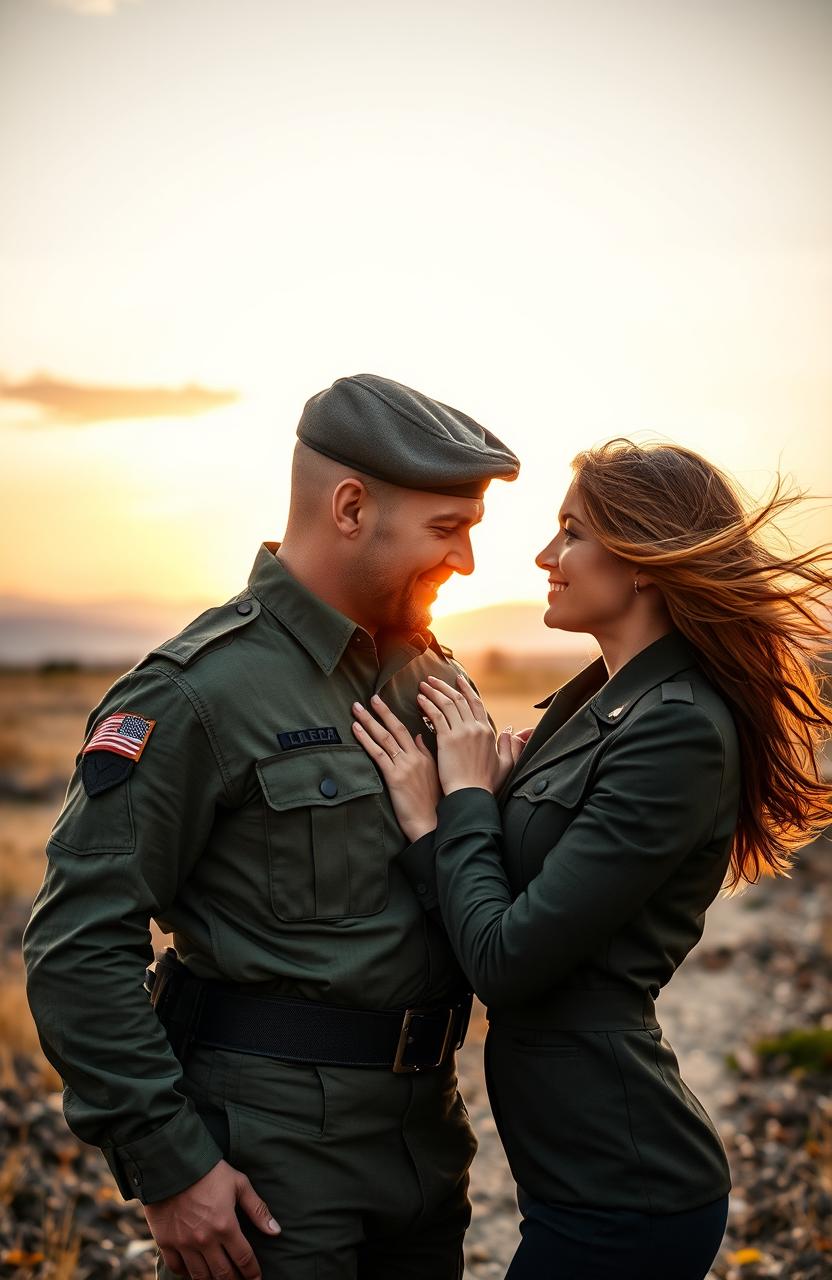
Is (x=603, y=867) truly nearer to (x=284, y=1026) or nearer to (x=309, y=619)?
(x=284, y=1026)

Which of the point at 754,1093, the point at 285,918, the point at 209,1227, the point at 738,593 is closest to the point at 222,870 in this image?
the point at 285,918

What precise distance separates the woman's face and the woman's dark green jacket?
155 mm

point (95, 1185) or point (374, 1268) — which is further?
point (95, 1185)

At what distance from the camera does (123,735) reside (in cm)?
254

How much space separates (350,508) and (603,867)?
102 cm

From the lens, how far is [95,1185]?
4859 mm

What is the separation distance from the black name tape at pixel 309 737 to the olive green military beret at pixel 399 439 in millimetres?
605

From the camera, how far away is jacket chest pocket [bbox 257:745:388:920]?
266 cm

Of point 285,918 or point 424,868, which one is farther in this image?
point 424,868

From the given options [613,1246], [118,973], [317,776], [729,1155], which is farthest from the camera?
[729,1155]

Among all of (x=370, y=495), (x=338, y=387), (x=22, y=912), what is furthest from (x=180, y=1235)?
(x=22, y=912)

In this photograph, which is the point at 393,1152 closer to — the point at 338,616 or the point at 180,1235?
the point at 180,1235

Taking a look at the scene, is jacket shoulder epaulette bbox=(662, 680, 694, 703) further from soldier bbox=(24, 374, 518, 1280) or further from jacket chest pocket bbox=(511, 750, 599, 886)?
soldier bbox=(24, 374, 518, 1280)

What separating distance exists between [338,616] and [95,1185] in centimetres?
320
